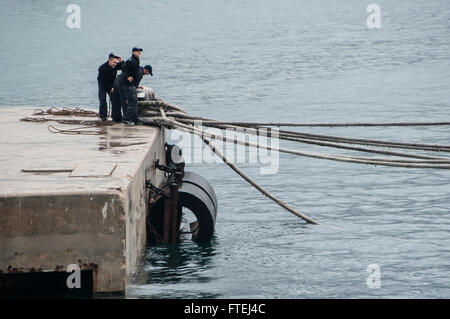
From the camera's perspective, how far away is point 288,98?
1594 inches

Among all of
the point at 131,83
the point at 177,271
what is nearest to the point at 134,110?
the point at 131,83

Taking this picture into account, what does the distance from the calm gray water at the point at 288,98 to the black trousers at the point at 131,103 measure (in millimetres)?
3092

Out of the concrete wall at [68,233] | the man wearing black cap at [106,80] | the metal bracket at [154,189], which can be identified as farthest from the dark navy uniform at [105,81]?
the concrete wall at [68,233]

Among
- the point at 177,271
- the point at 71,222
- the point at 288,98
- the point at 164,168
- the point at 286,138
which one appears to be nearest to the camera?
the point at 71,222

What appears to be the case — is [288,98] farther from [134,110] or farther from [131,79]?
[131,79]

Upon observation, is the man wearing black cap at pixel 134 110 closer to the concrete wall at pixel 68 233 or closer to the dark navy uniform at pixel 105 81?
the dark navy uniform at pixel 105 81

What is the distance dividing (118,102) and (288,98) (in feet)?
77.7

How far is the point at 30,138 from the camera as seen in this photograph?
15844 mm

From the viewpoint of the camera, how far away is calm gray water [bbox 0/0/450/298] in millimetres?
14383

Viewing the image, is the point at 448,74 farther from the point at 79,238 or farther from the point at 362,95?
the point at 79,238

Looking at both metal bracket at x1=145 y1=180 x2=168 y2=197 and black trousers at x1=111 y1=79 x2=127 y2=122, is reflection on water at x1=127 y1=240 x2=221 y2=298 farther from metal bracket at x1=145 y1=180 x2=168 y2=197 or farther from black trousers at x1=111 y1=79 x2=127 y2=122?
black trousers at x1=111 y1=79 x2=127 y2=122

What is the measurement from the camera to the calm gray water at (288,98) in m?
14.4

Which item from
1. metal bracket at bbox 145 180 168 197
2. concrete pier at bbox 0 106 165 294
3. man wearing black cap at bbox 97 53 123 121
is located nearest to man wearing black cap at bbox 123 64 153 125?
man wearing black cap at bbox 97 53 123 121

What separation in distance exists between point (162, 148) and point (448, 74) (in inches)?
1261
